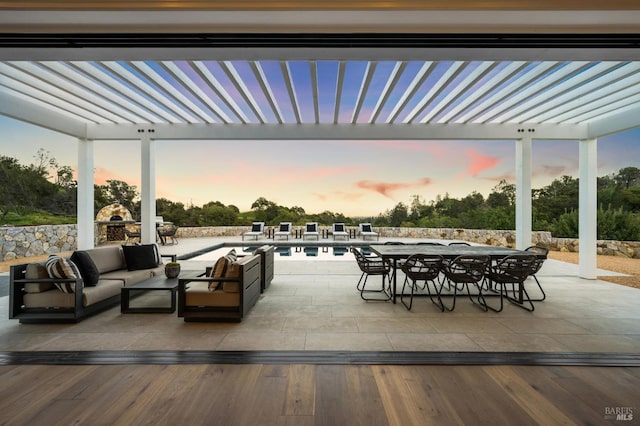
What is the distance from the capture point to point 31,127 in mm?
11602

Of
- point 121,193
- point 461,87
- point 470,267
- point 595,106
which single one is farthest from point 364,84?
point 121,193

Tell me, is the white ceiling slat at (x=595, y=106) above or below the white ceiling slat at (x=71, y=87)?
below

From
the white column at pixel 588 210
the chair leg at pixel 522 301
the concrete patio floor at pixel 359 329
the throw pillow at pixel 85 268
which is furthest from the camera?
the white column at pixel 588 210

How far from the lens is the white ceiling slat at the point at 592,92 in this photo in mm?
4074

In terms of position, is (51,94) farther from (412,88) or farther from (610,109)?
(610,109)

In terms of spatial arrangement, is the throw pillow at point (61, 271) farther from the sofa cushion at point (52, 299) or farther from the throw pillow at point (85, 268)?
the throw pillow at point (85, 268)

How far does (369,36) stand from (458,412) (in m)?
2.79

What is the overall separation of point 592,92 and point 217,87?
6237mm

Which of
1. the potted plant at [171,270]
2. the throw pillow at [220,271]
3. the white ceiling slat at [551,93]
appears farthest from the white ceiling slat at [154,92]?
the white ceiling slat at [551,93]

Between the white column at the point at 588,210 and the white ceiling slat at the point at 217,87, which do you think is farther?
the white column at the point at 588,210

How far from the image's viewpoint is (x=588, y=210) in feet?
19.4

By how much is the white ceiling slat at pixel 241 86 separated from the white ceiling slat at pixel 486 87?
13.2 feet

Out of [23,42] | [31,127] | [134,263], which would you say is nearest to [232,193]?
[31,127]
